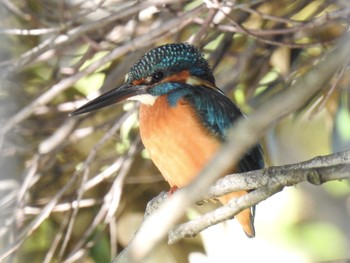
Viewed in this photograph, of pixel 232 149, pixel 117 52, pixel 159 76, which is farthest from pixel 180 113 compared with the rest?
pixel 232 149

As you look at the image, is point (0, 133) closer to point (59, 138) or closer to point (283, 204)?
point (59, 138)

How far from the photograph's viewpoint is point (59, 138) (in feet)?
9.78

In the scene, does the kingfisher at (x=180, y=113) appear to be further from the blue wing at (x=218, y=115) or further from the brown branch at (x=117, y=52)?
the brown branch at (x=117, y=52)

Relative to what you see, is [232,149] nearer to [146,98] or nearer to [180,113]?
[180,113]

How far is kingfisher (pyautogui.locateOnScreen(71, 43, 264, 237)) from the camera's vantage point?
2.29 m

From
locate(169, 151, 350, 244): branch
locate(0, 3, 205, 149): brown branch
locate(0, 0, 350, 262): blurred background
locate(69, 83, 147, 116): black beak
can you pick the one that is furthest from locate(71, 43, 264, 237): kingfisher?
locate(169, 151, 350, 244): branch

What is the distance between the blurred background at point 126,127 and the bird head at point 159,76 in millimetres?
333

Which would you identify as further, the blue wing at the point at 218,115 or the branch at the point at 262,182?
the blue wing at the point at 218,115

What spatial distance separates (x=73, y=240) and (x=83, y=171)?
47 centimetres

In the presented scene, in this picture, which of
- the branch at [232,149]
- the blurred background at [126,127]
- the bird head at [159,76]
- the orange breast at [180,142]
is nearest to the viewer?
the branch at [232,149]

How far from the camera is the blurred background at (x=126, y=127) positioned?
2.97 meters

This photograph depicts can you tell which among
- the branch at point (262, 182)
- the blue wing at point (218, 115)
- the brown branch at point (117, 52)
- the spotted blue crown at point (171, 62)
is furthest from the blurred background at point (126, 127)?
the branch at point (262, 182)

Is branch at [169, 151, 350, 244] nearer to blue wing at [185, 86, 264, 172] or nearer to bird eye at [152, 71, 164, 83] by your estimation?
blue wing at [185, 86, 264, 172]

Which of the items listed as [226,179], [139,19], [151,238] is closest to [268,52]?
[139,19]
